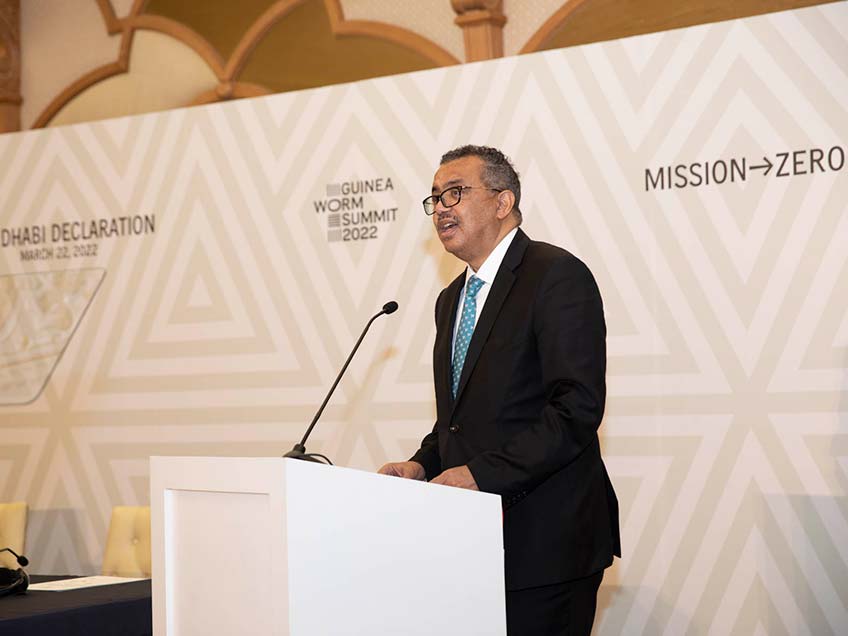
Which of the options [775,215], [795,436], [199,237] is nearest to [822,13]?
[775,215]

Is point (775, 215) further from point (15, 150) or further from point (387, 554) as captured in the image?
point (15, 150)

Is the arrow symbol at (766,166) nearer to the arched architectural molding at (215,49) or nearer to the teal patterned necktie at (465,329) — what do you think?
the teal patterned necktie at (465,329)

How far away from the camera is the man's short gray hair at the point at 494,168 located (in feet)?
10.5

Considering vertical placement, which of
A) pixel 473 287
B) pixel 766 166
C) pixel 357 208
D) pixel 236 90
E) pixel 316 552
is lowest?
pixel 316 552

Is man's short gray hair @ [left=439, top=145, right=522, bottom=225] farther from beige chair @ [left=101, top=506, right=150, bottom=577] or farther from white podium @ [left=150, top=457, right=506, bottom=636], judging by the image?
beige chair @ [left=101, top=506, right=150, bottom=577]

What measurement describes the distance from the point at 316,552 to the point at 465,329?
1.10 meters

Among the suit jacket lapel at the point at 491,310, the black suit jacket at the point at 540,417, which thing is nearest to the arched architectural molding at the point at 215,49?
the suit jacket lapel at the point at 491,310

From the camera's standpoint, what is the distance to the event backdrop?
14.2 feet

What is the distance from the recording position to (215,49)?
26.0ft

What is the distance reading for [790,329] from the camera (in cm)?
434

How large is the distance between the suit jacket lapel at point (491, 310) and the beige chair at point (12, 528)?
2.80 meters

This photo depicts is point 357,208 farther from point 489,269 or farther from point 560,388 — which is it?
point 560,388

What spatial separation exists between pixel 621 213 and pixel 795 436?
1.07m

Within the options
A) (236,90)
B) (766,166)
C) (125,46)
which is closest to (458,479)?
(766,166)
